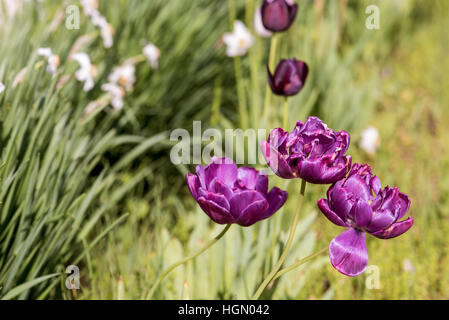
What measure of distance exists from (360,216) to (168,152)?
1317mm

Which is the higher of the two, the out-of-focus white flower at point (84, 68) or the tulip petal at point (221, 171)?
the out-of-focus white flower at point (84, 68)

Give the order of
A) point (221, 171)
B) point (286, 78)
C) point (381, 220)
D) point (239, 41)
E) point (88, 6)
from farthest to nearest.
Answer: point (239, 41) → point (88, 6) → point (286, 78) → point (221, 171) → point (381, 220)

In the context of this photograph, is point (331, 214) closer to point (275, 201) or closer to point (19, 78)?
point (275, 201)

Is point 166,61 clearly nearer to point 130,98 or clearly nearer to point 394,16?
point 130,98

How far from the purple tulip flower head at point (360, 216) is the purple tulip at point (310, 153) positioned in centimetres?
3

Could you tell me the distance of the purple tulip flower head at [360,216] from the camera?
734mm

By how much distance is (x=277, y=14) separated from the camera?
1.23m

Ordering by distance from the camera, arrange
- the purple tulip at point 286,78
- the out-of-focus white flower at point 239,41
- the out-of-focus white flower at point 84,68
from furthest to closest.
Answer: the out-of-focus white flower at point 239,41, the out-of-focus white flower at point 84,68, the purple tulip at point 286,78

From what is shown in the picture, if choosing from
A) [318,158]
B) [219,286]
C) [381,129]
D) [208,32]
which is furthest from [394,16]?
[318,158]

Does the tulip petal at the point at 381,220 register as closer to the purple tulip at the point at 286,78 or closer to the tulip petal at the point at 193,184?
the tulip petal at the point at 193,184

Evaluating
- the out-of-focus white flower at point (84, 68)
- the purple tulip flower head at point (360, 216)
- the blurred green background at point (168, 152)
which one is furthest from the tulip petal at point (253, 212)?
the out-of-focus white flower at point (84, 68)

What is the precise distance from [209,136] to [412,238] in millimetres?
847

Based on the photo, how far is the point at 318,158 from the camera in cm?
76

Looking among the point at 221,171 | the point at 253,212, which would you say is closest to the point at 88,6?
the point at 221,171
